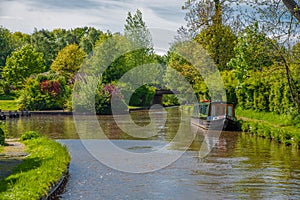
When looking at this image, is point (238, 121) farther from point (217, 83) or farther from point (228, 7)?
point (228, 7)

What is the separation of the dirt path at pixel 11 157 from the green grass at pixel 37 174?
31 cm

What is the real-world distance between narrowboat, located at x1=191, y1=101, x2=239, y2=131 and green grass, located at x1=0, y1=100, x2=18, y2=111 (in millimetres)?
31517

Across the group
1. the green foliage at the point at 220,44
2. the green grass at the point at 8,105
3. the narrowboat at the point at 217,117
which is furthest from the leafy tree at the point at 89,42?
the narrowboat at the point at 217,117

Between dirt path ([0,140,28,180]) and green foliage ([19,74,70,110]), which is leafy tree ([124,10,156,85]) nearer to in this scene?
green foliage ([19,74,70,110])

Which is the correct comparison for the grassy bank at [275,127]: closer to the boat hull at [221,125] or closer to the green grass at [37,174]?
the boat hull at [221,125]

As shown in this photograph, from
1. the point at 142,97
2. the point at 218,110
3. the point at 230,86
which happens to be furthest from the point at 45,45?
the point at 218,110

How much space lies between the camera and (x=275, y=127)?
28109 mm

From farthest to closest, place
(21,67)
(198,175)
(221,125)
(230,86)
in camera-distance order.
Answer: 1. (21,67)
2. (230,86)
3. (221,125)
4. (198,175)

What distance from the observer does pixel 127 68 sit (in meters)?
76.1

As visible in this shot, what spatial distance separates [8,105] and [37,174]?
5291 centimetres

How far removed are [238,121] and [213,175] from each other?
18.5 meters

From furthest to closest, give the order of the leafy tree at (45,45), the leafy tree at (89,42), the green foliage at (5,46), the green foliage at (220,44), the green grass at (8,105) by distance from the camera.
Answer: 1. the leafy tree at (45,45)
2. the leafy tree at (89,42)
3. the green foliage at (5,46)
4. the green grass at (8,105)
5. the green foliage at (220,44)

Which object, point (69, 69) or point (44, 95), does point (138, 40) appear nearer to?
point (69, 69)

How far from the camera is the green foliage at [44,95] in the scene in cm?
6000
